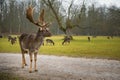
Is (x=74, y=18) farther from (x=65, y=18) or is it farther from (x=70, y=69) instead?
(x=70, y=69)

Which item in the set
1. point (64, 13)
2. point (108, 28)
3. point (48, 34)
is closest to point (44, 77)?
point (48, 34)

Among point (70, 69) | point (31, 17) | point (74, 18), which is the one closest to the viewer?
point (31, 17)

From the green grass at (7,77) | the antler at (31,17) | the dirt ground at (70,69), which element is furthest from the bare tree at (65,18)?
the green grass at (7,77)

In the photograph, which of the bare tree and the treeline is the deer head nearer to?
the treeline

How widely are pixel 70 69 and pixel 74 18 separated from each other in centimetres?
102

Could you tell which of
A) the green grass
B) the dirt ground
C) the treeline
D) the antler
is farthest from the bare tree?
the green grass

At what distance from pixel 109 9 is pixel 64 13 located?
112 cm

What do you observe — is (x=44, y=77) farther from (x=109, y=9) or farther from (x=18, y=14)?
(x=109, y=9)

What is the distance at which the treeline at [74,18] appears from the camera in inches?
133

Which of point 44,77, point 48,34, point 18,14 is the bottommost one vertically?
point 44,77

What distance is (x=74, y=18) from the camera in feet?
14.5

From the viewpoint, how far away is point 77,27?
4.01 m

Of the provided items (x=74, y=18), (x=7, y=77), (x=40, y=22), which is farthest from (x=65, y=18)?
(x=7, y=77)

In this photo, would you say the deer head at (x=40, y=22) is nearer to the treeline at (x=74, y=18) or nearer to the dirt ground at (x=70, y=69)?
the treeline at (x=74, y=18)
